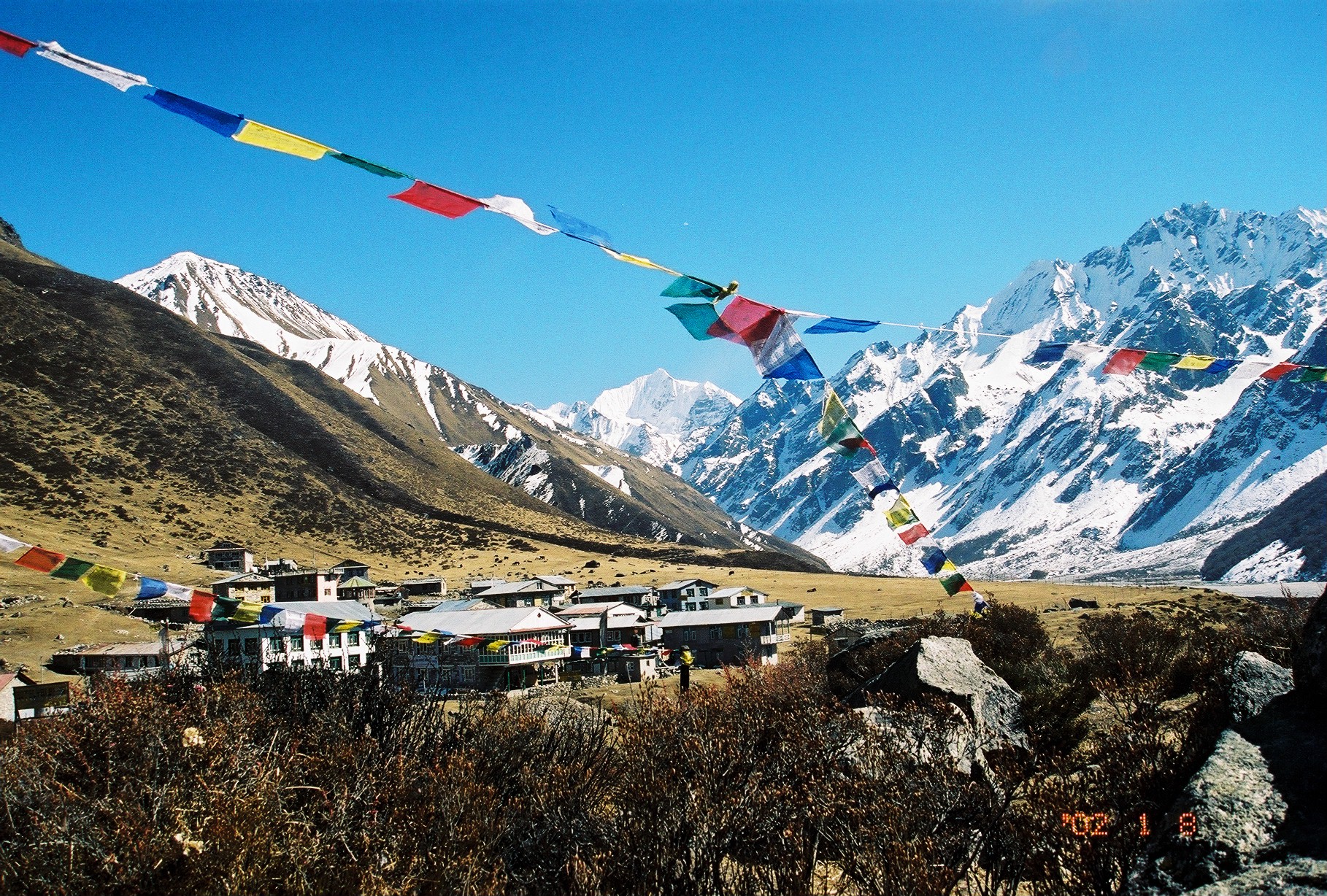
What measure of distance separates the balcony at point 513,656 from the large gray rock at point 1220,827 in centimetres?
4391

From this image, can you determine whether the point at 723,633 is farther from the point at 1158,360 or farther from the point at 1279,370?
the point at 1158,360

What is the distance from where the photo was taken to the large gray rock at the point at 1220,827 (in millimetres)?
8383

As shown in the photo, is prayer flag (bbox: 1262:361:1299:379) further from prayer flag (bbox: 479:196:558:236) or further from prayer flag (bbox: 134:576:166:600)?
prayer flag (bbox: 134:576:166:600)

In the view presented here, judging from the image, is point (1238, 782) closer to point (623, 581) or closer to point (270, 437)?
point (623, 581)

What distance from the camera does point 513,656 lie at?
5250cm

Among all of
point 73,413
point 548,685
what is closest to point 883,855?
point 548,685

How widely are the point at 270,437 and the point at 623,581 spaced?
66430 mm

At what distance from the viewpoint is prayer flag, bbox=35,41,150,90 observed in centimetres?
869

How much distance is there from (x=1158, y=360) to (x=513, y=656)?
145 feet

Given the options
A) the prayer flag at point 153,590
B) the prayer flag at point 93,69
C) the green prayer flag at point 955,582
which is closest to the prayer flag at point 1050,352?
the green prayer flag at point 955,582

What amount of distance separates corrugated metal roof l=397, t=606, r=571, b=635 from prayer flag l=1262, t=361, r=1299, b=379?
44660 millimetres

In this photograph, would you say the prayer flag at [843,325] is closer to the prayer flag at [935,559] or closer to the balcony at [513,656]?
the prayer flag at [935,559]

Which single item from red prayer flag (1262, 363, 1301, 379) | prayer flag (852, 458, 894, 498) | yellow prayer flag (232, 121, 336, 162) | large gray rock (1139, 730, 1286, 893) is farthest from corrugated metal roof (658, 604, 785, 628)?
yellow prayer flag (232, 121, 336, 162)

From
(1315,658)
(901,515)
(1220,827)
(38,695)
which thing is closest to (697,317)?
(901,515)
